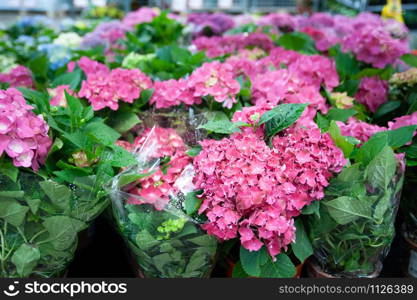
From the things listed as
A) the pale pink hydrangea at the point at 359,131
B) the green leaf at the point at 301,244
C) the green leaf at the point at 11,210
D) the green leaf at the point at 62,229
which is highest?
the pale pink hydrangea at the point at 359,131

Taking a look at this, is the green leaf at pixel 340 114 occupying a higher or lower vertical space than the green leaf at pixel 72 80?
lower

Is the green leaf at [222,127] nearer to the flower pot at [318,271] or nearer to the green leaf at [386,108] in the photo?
the flower pot at [318,271]

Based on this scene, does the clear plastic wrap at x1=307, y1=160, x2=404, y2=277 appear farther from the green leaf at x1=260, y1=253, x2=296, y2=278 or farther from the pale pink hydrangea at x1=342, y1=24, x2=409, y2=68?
the pale pink hydrangea at x1=342, y1=24, x2=409, y2=68

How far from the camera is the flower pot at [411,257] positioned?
1406mm

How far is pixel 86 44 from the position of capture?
266 cm

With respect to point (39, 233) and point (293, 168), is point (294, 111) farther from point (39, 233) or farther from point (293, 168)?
point (39, 233)

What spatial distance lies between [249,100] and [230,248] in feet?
2.17

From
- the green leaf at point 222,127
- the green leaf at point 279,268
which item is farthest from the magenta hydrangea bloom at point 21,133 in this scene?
the green leaf at point 279,268

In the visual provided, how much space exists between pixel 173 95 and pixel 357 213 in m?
0.76

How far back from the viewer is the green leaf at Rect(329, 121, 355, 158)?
116 cm

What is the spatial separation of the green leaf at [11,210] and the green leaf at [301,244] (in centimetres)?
67

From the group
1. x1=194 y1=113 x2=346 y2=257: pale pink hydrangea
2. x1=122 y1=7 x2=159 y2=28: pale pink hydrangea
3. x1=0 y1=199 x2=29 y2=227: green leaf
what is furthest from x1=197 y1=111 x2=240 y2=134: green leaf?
x1=122 y1=7 x2=159 y2=28: pale pink hydrangea

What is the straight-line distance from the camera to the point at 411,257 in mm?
1427

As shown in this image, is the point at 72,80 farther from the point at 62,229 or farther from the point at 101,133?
the point at 62,229
